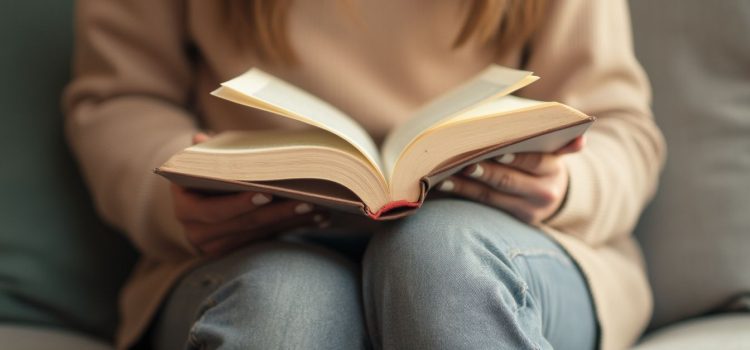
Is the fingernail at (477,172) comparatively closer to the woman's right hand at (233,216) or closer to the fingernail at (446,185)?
the fingernail at (446,185)

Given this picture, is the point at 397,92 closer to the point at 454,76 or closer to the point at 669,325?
the point at 454,76

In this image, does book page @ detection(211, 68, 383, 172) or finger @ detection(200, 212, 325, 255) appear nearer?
book page @ detection(211, 68, 383, 172)

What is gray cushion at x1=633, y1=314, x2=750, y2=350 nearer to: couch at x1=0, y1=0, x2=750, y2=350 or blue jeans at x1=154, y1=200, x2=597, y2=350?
couch at x1=0, y1=0, x2=750, y2=350

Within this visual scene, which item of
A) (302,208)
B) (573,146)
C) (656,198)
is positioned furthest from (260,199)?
(656,198)

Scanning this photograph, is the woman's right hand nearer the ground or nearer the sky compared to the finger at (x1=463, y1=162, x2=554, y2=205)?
nearer the ground

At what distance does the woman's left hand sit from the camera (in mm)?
700

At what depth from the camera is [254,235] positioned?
30.4 inches

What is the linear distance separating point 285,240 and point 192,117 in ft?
0.96

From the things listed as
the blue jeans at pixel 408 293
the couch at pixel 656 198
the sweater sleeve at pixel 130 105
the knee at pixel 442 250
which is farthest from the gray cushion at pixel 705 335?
the sweater sleeve at pixel 130 105

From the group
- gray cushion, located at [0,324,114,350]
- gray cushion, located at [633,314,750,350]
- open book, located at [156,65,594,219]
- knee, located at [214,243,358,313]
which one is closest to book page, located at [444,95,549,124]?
open book, located at [156,65,594,219]

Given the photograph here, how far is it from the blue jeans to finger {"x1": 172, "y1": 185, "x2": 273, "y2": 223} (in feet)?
0.13

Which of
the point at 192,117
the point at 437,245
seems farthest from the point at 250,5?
the point at 437,245

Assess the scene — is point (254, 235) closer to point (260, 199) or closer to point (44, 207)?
point (260, 199)

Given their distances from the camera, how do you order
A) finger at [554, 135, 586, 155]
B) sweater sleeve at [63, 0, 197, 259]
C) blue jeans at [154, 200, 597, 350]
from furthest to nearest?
sweater sleeve at [63, 0, 197, 259], finger at [554, 135, 586, 155], blue jeans at [154, 200, 597, 350]
